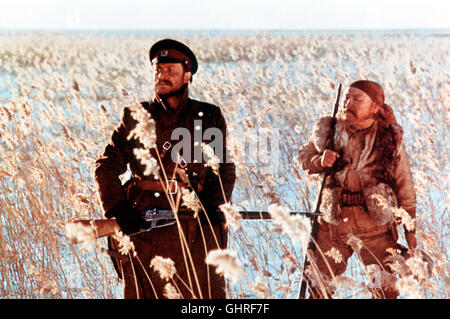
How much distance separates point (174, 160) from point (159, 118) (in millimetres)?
192

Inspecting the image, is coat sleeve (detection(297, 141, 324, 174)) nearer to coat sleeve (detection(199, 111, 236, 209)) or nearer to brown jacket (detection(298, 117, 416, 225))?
brown jacket (detection(298, 117, 416, 225))

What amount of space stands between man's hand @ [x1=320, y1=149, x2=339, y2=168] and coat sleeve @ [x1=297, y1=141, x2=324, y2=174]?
44 mm

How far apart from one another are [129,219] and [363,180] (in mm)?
1024

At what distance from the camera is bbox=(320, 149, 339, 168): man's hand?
2.44 metres

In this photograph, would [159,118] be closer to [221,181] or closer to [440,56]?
[221,181]

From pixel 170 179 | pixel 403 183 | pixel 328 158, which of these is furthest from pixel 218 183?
pixel 403 183

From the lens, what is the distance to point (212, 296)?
2469mm

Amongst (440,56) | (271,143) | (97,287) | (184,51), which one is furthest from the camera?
(440,56)

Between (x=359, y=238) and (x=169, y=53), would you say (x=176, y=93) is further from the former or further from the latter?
(x=359, y=238)

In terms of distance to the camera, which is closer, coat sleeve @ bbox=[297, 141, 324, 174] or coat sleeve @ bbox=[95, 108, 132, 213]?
coat sleeve @ bbox=[95, 108, 132, 213]

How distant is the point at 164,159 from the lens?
2426 mm

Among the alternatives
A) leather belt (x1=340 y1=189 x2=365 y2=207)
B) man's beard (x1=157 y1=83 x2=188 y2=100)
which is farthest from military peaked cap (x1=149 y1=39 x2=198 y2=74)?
leather belt (x1=340 y1=189 x2=365 y2=207)

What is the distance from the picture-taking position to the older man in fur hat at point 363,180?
2.43m

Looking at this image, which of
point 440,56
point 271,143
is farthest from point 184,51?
point 440,56
